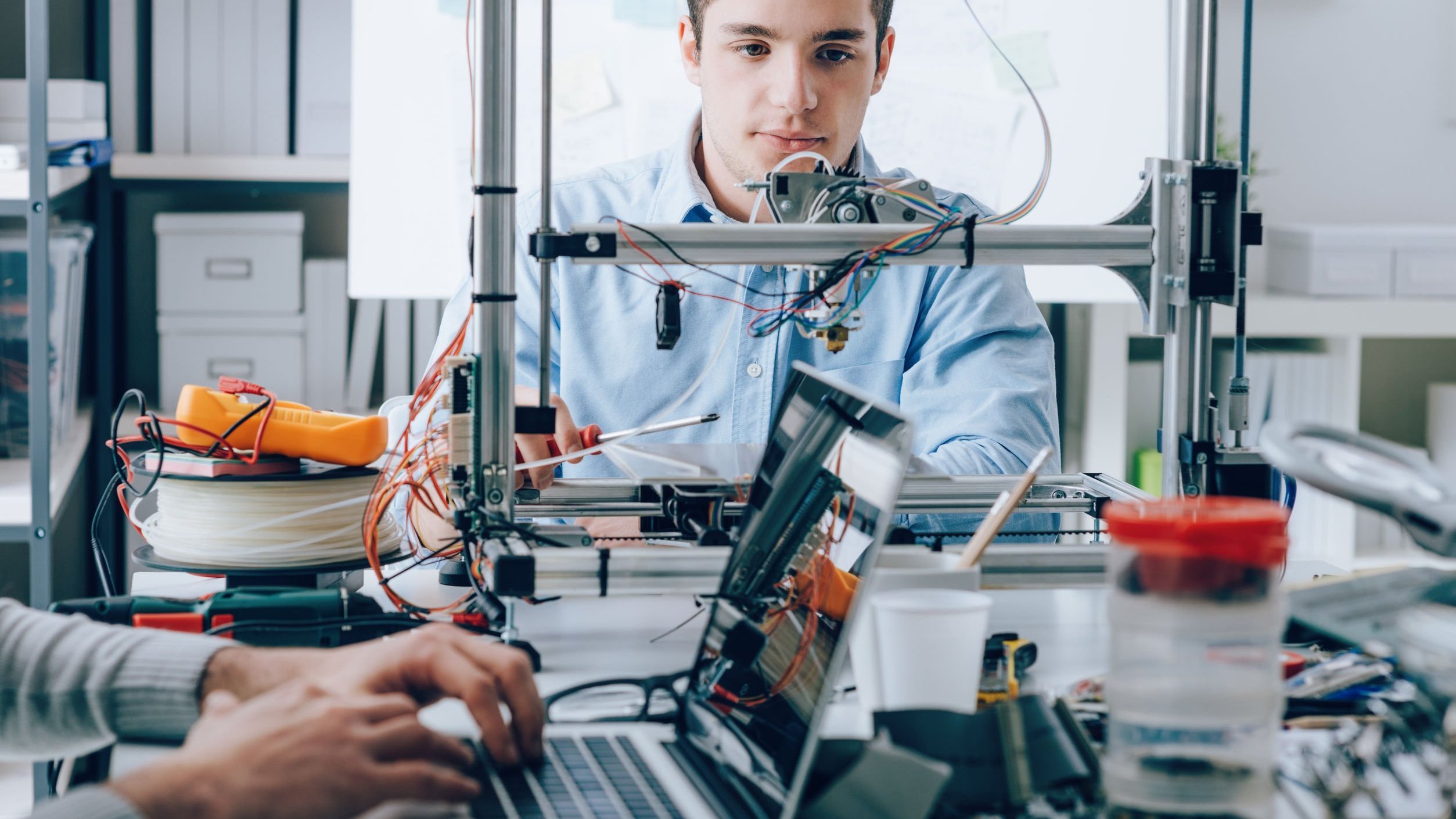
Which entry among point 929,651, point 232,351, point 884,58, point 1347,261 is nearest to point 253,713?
point 929,651

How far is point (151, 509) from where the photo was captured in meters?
2.63

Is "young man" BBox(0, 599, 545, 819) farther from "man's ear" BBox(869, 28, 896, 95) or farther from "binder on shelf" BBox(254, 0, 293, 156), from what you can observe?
"binder on shelf" BBox(254, 0, 293, 156)

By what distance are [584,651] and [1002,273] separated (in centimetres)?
93

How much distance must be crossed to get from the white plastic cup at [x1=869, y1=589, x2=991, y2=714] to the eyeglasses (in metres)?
0.14

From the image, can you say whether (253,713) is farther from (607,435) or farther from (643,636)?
(607,435)

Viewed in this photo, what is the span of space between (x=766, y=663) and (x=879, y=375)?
1.00m

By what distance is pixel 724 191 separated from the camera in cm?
188

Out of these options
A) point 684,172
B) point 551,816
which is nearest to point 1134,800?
point 551,816

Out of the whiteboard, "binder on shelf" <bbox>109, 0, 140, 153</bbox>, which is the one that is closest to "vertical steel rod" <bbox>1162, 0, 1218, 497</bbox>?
the whiteboard

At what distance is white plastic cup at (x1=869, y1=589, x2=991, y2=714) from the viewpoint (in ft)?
2.82

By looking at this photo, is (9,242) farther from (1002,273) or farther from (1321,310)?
(1321,310)

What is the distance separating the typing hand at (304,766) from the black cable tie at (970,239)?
0.57 m

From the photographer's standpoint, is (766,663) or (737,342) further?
(737,342)

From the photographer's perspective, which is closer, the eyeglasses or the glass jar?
the glass jar
